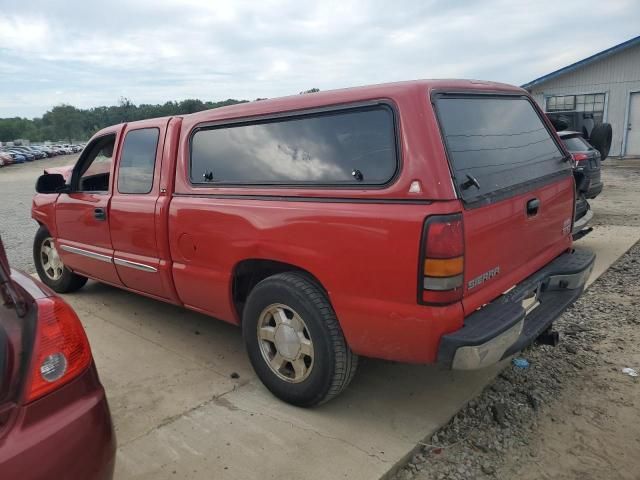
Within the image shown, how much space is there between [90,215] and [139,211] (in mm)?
822

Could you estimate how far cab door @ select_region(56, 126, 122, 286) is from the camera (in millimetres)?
4176

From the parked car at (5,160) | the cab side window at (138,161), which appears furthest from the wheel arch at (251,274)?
the parked car at (5,160)

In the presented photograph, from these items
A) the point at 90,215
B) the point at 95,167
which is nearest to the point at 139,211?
the point at 90,215

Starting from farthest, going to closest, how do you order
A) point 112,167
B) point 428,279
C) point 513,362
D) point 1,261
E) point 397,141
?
point 112,167 → point 513,362 → point 397,141 → point 428,279 → point 1,261

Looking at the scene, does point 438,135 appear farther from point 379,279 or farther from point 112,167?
point 112,167

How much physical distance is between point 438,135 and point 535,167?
1079 mm

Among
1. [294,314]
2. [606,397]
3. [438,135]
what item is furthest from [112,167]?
[606,397]

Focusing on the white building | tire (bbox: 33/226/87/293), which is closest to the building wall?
the white building

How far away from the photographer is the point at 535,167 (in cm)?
315

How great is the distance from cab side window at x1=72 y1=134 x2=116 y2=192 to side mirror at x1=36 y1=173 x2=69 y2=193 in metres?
0.14

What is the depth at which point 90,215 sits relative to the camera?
4266mm

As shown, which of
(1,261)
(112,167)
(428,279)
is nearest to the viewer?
(1,261)

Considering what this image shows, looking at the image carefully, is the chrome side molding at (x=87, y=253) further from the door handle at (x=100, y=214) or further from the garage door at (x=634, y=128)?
the garage door at (x=634, y=128)

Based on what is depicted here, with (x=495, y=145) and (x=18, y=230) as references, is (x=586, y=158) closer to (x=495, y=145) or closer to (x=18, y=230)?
(x=495, y=145)
